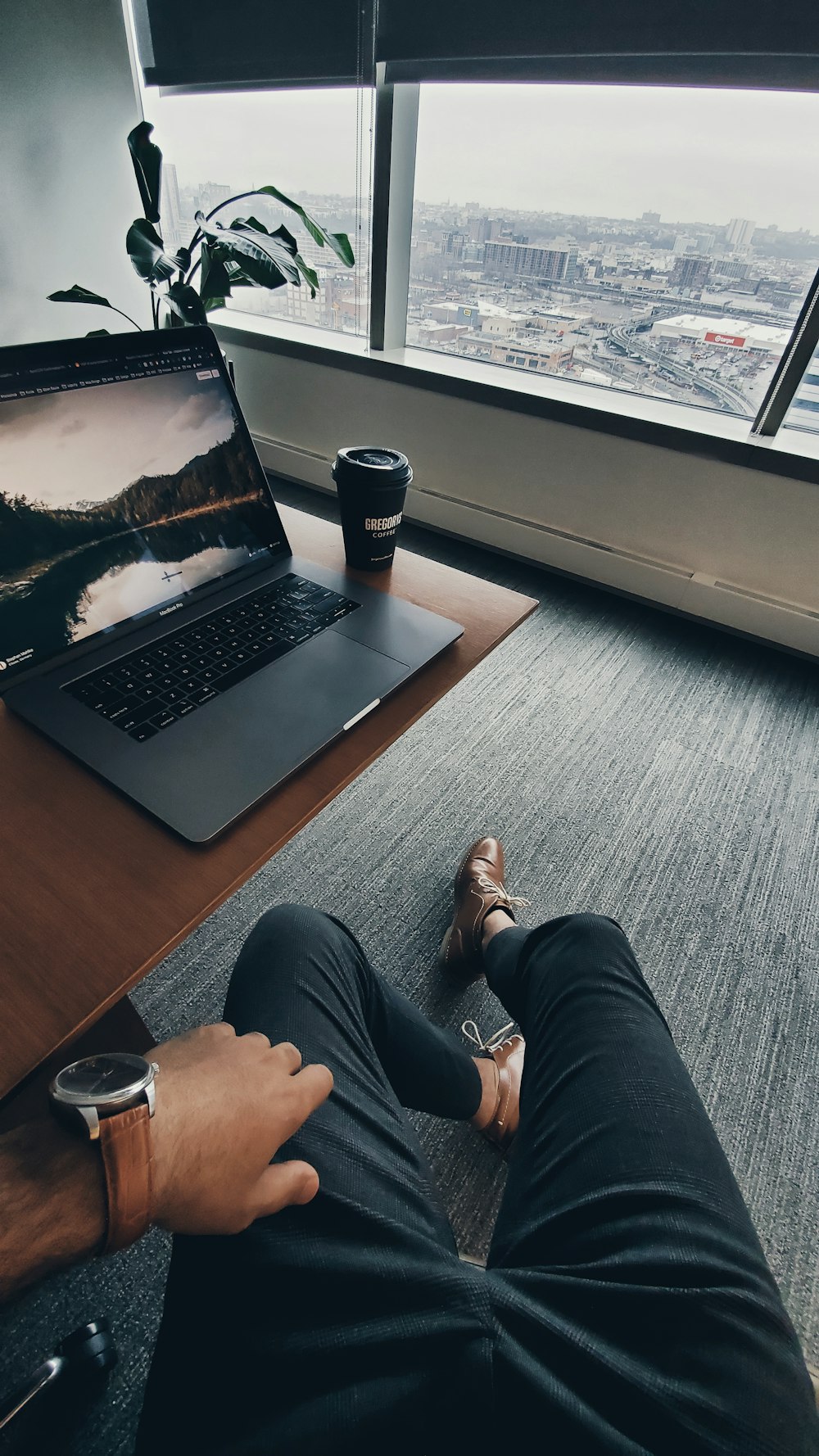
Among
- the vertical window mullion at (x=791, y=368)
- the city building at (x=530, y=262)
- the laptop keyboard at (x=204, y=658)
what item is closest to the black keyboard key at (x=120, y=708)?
the laptop keyboard at (x=204, y=658)

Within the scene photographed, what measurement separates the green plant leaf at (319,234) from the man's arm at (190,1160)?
8.01ft

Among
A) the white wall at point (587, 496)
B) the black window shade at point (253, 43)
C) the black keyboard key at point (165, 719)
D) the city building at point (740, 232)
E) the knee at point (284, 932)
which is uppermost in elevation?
the black window shade at point (253, 43)

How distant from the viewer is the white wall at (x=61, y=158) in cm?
224

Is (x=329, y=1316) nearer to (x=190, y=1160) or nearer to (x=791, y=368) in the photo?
(x=190, y=1160)

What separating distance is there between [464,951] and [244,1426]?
79 centimetres

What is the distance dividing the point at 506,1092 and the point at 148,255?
7.96ft

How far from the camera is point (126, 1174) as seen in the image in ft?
1.21

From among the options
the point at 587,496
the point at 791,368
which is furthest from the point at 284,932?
the point at 791,368

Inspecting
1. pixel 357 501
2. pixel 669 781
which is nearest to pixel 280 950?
pixel 357 501

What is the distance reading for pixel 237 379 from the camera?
290cm

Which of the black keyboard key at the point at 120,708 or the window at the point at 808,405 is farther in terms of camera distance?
the window at the point at 808,405

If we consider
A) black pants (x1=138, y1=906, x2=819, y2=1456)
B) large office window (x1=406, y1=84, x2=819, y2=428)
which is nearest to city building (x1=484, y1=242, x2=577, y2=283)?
large office window (x1=406, y1=84, x2=819, y2=428)

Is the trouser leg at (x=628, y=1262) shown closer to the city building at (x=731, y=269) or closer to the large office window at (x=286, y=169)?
the city building at (x=731, y=269)

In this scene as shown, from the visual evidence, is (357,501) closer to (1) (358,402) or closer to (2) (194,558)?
(2) (194,558)
